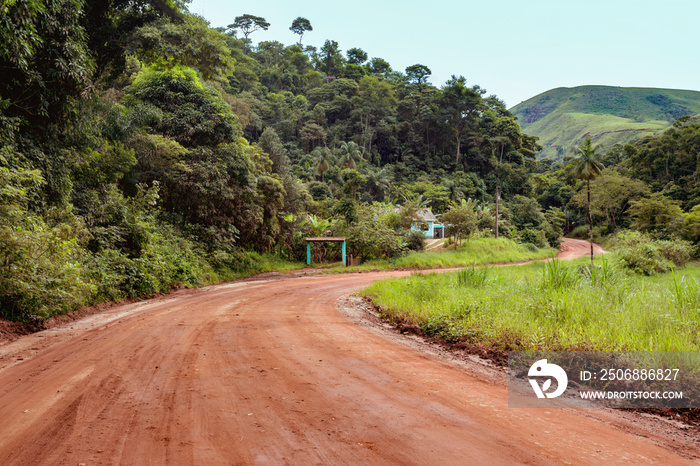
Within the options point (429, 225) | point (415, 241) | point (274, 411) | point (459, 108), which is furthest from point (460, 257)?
point (459, 108)

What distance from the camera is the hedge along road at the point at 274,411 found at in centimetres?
288

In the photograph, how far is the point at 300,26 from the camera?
372ft

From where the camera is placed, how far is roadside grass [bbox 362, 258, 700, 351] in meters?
5.23

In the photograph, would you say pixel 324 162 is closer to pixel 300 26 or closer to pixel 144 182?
pixel 144 182

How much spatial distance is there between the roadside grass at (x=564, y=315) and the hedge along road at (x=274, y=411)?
123 centimetres

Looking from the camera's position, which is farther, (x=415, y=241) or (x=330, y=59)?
(x=330, y=59)

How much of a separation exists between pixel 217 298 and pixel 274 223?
1201cm

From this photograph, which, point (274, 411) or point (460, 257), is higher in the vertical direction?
point (274, 411)

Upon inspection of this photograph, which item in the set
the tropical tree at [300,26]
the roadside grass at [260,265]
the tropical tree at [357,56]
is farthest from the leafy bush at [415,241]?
the tropical tree at [300,26]

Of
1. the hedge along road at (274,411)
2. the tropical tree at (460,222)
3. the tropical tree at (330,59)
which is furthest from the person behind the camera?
the tropical tree at (330,59)

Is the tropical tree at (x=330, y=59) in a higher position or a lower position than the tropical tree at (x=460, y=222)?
higher

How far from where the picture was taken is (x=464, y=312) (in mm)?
7383

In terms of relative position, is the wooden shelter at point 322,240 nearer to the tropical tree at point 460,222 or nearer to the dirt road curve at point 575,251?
the tropical tree at point 460,222

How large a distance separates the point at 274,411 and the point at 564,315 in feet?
15.9
